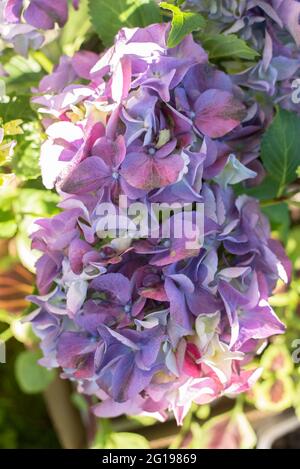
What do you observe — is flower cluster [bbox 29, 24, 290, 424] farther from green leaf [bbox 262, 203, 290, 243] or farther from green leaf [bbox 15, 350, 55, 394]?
green leaf [bbox 15, 350, 55, 394]

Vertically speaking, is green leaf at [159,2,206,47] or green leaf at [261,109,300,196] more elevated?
green leaf at [159,2,206,47]

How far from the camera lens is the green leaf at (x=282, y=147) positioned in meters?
0.42

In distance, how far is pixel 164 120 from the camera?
13.9 inches

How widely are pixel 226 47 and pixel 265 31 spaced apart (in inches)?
1.2

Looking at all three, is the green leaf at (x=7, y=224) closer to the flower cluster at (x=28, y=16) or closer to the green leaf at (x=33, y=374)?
the flower cluster at (x=28, y=16)

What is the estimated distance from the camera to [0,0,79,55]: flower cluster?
1.32 feet

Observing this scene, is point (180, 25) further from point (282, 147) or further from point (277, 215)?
point (277, 215)

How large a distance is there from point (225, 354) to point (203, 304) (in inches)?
1.7

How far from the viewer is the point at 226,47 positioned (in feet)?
1.28

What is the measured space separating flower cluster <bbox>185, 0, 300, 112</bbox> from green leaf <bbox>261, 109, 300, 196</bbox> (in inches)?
0.7

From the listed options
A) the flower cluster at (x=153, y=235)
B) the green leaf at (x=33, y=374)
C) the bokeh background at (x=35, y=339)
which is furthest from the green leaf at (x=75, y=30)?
the green leaf at (x=33, y=374)

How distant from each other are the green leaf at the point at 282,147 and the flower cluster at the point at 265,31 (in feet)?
0.06

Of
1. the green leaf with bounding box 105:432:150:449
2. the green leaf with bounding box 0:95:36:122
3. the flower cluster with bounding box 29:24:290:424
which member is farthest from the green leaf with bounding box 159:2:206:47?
the green leaf with bounding box 105:432:150:449
